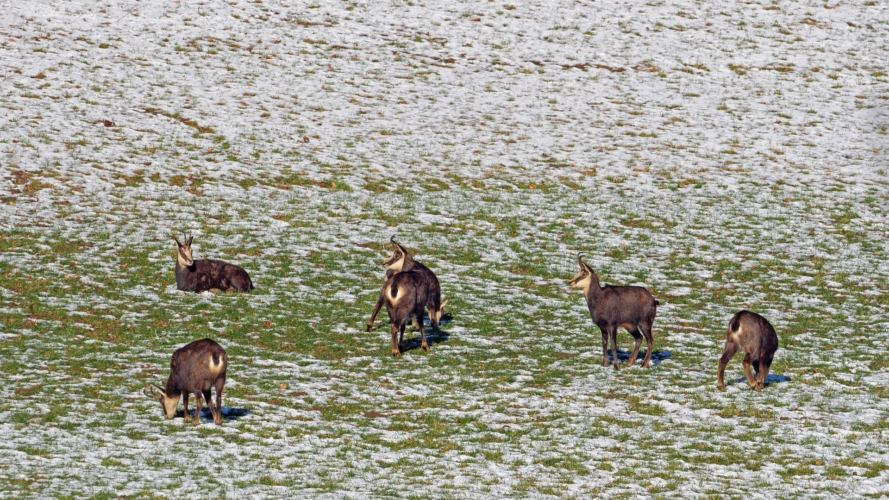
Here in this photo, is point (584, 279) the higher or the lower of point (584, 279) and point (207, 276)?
the higher

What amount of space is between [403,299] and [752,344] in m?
7.23

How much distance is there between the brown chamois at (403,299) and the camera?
67.6 ft

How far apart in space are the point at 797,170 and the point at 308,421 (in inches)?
1044

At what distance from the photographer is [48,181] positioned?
3170cm

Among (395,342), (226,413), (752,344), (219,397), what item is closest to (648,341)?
(752,344)

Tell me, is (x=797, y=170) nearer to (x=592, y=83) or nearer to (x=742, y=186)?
(x=742, y=186)

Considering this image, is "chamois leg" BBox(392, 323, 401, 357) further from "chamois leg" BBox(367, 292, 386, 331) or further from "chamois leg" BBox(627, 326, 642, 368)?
"chamois leg" BBox(627, 326, 642, 368)

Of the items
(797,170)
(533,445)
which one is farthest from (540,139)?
(533,445)

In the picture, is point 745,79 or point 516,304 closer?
point 516,304

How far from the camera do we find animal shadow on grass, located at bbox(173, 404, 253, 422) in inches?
657

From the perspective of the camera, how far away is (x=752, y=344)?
17.9m

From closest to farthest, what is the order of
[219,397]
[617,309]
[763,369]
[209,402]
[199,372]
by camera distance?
1. [199,372]
2. [219,397]
3. [209,402]
4. [763,369]
5. [617,309]

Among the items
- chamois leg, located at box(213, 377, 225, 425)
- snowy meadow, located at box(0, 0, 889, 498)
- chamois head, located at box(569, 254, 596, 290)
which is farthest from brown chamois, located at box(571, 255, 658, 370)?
chamois leg, located at box(213, 377, 225, 425)

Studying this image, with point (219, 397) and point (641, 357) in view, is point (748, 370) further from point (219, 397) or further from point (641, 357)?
point (219, 397)
